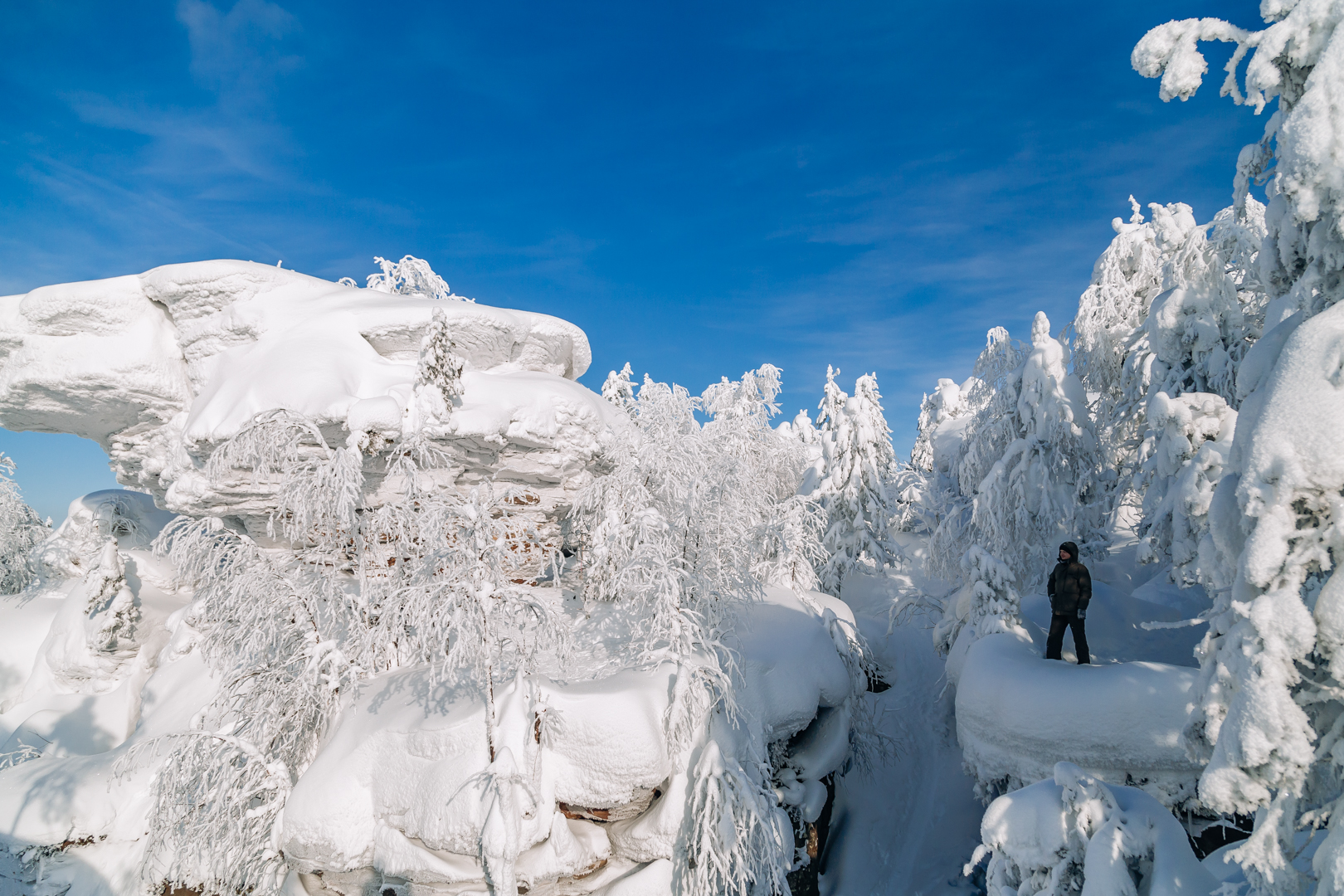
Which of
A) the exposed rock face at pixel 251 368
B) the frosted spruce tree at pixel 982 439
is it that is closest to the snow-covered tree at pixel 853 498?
the frosted spruce tree at pixel 982 439

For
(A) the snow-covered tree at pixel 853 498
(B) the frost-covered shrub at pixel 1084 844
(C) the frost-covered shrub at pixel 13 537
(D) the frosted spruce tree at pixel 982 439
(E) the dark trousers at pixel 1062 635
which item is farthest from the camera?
(C) the frost-covered shrub at pixel 13 537

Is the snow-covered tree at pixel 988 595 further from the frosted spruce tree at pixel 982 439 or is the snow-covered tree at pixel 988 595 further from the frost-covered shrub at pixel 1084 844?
the frost-covered shrub at pixel 1084 844

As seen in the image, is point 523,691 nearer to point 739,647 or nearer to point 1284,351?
point 739,647

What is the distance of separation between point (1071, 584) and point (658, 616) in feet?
20.5

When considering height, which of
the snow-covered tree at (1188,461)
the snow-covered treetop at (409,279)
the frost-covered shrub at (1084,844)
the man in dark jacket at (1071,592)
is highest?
the snow-covered treetop at (409,279)

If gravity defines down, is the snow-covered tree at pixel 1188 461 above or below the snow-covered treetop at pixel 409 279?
below

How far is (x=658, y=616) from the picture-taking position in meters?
9.19

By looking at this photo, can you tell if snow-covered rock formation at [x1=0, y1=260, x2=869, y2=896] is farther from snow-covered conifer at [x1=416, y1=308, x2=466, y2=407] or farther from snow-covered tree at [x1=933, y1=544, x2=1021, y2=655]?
snow-covered tree at [x1=933, y1=544, x2=1021, y2=655]

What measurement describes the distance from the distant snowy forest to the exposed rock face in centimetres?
11

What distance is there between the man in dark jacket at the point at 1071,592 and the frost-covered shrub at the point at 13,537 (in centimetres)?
3333

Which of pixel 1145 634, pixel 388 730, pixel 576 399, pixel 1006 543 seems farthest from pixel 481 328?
pixel 1145 634

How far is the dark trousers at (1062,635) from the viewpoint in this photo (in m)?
9.23

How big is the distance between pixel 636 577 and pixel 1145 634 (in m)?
9.23

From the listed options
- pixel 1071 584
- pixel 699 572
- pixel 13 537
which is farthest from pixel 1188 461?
pixel 13 537
